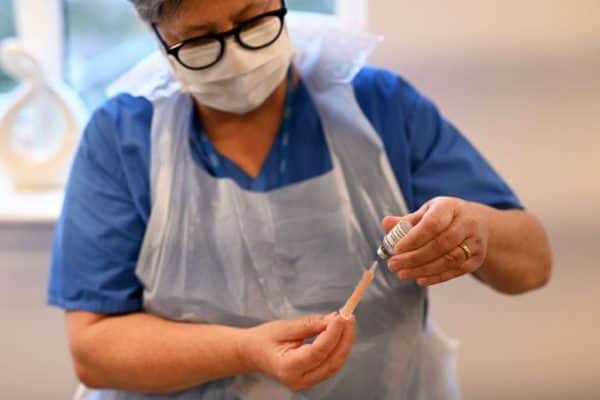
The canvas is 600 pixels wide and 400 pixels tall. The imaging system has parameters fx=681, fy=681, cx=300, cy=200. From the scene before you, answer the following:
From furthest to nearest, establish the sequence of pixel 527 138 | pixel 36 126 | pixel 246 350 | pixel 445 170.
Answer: pixel 36 126
pixel 527 138
pixel 445 170
pixel 246 350

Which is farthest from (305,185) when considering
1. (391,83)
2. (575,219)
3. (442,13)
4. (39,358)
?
(39,358)

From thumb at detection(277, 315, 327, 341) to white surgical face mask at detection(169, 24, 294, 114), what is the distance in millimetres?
293

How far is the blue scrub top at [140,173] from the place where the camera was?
85 cm

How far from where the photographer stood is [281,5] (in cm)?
84

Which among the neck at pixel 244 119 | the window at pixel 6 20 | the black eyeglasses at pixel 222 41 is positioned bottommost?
the neck at pixel 244 119

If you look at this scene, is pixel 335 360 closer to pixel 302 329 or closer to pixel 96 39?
pixel 302 329

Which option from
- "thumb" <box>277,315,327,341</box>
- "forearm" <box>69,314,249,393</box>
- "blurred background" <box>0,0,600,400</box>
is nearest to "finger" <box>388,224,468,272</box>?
"thumb" <box>277,315,327,341</box>

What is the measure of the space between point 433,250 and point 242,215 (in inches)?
10.8

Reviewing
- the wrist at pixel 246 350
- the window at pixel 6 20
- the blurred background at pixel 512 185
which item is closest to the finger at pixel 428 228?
the wrist at pixel 246 350

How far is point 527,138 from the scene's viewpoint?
1202mm

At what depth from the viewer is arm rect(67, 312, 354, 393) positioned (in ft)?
2.38

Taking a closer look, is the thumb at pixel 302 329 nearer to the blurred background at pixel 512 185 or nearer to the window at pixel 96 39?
the blurred background at pixel 512 185

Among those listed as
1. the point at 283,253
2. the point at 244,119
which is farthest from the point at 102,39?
the point at 283,253

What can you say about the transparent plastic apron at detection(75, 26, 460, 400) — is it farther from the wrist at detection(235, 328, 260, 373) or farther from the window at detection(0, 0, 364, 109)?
the window at detection(0, 0, 364, 109)
